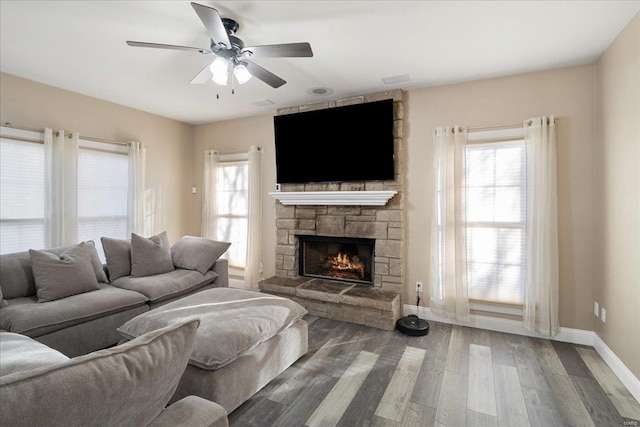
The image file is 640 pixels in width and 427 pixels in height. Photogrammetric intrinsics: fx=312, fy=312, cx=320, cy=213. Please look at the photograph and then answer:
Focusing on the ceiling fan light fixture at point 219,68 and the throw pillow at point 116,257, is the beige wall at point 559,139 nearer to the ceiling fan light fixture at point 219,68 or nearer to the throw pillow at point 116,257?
the ceiling fan light fixture at point 219,68

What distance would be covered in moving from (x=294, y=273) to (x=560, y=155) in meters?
3.36

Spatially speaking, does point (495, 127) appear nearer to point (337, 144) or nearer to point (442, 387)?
point (337, 144)

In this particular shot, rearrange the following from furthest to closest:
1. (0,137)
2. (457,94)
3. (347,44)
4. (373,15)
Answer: (457,94) → (0,137) → (347,44) → (373,15)

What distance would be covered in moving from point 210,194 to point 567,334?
4.95 metres

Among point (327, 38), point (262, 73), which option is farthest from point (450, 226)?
point (262, 73)

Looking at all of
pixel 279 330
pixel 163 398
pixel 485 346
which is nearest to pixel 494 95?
pixel 485 346

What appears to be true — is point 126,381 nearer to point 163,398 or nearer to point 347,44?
point 163,398

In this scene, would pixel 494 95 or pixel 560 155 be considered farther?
pixel 494 95

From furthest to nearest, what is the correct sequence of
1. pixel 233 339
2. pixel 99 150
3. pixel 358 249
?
pixel 358 249, pixel 99 150, pixel 233 339

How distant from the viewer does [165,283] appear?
3357 millimetres

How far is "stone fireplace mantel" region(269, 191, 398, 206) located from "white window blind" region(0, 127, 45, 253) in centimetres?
268

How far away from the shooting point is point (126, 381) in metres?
0.79

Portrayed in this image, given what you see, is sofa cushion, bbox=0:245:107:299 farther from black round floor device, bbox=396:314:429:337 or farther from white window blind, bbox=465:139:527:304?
white window blind, bbox=465:139:527:304

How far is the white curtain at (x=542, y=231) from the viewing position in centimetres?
303
